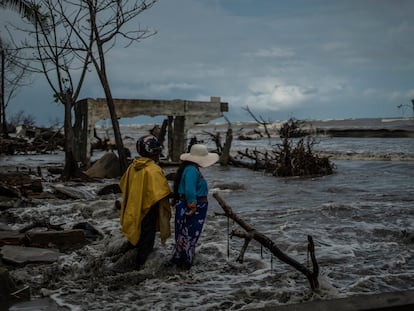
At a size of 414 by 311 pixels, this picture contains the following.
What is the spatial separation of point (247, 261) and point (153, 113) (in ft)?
44.1

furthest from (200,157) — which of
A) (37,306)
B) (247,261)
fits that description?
(37,306)

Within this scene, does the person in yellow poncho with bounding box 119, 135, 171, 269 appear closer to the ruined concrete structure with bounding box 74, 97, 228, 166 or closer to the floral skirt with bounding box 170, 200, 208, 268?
the floral skirt with bounding box 170, 200, 208, 268

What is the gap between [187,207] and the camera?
5.39 metres

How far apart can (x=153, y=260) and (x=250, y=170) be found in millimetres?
13506

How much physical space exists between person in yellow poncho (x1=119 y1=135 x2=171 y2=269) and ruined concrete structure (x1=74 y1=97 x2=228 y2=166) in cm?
1212

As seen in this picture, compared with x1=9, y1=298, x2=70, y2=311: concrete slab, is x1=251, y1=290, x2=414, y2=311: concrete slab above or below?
above

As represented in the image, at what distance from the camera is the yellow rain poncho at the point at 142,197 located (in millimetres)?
5320

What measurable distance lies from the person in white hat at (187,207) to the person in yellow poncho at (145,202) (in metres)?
0.13

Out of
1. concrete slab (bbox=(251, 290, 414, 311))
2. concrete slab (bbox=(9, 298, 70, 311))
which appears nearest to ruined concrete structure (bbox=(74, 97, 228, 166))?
concrete slab (bbox=(9, 298, 70, 311))

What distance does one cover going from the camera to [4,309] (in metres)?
→ 4.11

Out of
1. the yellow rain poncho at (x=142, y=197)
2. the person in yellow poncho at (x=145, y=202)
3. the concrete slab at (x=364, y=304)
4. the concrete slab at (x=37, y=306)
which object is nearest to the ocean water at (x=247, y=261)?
the concrete slab at (x=37, y=306)

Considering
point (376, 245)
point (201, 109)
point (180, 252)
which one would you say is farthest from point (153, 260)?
point (201, 109)

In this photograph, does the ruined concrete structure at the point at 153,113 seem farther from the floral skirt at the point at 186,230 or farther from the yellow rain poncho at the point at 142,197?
the floral skirt at the point at 186,230

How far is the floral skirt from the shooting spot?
5.50m
